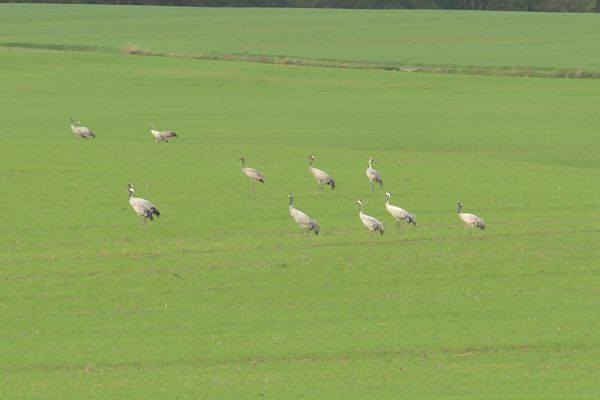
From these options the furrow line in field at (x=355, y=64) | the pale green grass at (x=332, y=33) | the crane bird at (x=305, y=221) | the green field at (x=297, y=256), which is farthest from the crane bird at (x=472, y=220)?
the pale green grass at (x=332, y=33)

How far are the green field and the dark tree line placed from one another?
89.4 metres

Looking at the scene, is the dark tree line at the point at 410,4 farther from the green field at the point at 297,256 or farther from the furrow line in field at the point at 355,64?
the green field at the point at 297,256

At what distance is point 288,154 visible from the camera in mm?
39594

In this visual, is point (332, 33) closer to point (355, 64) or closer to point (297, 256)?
point (355, 64)

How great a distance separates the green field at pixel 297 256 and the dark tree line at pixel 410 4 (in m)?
89.4

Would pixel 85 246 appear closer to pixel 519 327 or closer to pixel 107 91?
pixel 519 327

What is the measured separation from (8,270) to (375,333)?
25.4 feet

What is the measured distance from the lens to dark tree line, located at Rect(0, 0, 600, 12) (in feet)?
483

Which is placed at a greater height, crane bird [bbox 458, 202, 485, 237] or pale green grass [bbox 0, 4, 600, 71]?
crane bird [bbox 458, 202, 485, 237]

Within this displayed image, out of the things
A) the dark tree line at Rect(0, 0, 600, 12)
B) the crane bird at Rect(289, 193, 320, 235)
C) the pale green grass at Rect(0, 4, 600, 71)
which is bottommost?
the dark tree line at Rect(0, 0, 600, 12)

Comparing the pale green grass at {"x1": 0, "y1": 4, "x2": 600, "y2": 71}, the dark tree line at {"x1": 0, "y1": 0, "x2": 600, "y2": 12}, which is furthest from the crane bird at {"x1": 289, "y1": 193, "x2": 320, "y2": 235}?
the dark tree line at {"x1": 0, "y1": 0, "x2": 600, "y2": 12}

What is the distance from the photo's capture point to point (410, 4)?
505ft

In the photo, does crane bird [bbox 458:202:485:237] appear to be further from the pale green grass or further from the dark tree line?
the dark tree line

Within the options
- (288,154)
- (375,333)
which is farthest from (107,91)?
(375,333)
